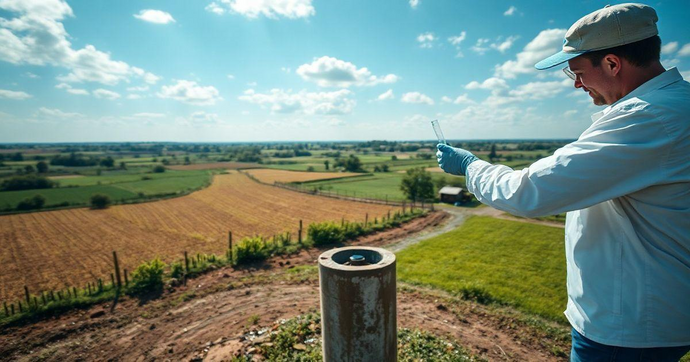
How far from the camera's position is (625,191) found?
5.10 feet

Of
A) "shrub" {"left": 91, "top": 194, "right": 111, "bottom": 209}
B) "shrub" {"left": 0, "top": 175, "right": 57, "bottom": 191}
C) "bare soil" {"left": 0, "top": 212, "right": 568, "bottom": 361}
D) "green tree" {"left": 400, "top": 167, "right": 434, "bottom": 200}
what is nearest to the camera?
"bare soil" {"left": 0, "top": 212, "right": 568, "bottom": 361}

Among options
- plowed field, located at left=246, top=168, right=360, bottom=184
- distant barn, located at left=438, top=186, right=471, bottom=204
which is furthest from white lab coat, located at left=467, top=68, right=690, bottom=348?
plowed field, located at left=246, top=168, right=360, bottom=184

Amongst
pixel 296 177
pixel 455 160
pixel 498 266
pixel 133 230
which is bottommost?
pixel 133 230

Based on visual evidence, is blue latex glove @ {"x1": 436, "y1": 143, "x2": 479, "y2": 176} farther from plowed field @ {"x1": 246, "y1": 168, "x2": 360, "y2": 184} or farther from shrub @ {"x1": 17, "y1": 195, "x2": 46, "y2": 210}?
plowed field @ {"x1": 246, "y1": 168, "x2": 360, "y2": 184}

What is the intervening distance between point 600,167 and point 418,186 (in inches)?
1264

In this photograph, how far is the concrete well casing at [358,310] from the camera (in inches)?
142

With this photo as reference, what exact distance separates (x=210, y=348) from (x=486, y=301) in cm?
753

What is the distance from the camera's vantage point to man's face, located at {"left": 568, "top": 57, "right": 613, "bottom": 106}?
1.87 m

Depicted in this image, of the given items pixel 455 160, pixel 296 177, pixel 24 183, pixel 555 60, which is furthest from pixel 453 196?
pixel 24 183

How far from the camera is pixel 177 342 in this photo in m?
7.55

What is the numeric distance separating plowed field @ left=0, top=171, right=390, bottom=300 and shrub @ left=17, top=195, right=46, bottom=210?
9.99 ft

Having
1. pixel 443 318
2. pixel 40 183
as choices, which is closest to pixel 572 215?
pixel 443 318

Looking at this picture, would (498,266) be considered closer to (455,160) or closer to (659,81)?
(455,160)

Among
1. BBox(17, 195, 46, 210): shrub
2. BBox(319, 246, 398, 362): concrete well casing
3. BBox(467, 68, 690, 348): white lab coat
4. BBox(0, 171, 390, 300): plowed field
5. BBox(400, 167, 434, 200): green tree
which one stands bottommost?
BBox(0, 171, 390, 300): plowed field
